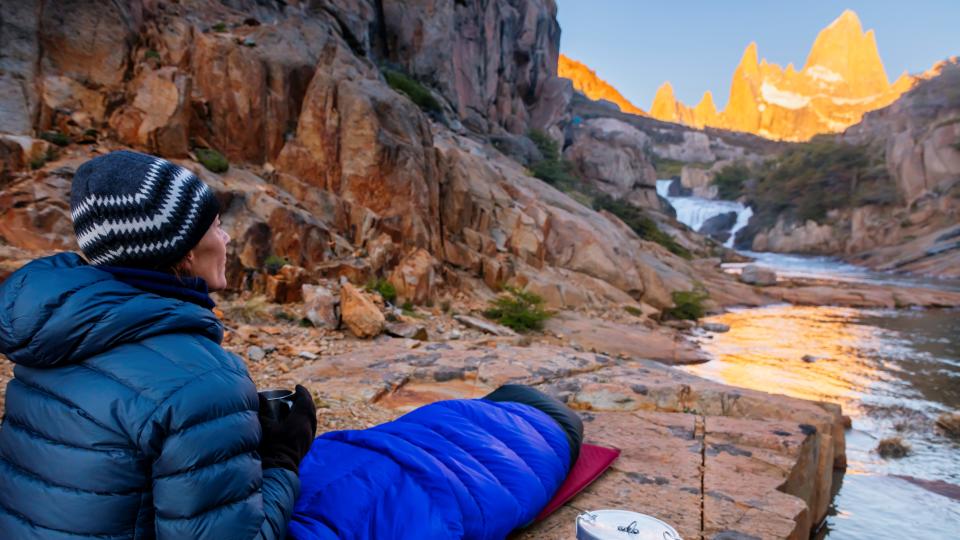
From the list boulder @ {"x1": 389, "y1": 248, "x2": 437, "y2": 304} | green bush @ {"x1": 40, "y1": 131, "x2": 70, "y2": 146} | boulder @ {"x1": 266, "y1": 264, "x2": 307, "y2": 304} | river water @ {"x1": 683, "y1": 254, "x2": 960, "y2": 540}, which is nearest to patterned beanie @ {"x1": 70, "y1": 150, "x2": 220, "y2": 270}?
river water @ {"x1": 683, "y1": 254, "x2": 960, "y2": 540}

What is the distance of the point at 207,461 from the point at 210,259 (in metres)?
0.54

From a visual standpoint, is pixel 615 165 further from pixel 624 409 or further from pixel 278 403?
pixel 278 403

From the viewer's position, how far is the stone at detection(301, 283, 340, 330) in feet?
19.7

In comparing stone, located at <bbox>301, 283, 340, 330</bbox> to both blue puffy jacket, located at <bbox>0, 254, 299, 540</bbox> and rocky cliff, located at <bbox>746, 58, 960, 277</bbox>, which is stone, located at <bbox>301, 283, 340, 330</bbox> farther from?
rocky cliff, located at <bbox>746, 58, 960, 277</bbox>

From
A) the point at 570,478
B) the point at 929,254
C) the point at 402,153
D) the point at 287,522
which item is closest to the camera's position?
the point at 287,522

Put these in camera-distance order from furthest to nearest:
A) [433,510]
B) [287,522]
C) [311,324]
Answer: [311,324] → [433,510] → [287,522]

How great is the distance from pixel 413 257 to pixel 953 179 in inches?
1309

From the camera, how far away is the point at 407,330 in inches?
247

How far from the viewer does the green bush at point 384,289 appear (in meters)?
7.35

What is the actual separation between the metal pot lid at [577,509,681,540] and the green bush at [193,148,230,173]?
7.47 m

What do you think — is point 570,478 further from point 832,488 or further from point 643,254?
point 643,254

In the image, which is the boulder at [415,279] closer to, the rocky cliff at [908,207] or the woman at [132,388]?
the woman at [132,388]

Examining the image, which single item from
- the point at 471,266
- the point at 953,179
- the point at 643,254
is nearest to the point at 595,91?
the point at 953,179

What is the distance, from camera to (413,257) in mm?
8555
